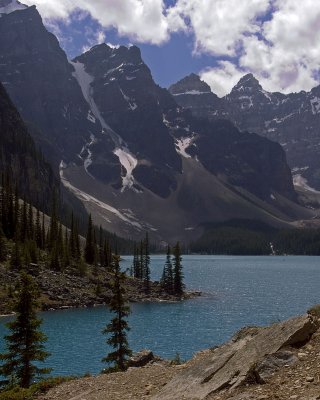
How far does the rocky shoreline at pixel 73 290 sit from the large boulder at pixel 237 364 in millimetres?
68501

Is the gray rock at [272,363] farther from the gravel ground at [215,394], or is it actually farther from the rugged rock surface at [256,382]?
the gravel ground at [215,394]

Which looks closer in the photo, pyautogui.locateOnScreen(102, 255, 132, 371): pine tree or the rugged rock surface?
the rugged rock surface

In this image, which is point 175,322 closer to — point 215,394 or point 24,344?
point 24,344

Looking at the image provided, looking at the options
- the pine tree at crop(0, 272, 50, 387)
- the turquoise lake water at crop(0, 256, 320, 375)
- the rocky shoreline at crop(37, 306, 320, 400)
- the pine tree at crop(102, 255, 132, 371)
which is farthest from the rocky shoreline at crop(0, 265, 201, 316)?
the rocky shoreline at crop(37, 306, 320, 400)

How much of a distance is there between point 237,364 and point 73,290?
87842mm

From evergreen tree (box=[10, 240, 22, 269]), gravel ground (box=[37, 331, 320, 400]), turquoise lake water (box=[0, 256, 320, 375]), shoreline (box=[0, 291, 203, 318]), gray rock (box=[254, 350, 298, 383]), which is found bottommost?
turquoise lake water (box=[0, 256, 320, 375])

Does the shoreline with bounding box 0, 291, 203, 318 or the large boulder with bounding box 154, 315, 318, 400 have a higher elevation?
the large boulder with bounding box 154, 315, 318, 400

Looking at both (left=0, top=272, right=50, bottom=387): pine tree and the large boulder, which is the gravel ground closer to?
the large boulder

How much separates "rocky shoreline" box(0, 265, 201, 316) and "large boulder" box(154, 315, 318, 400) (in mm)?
68501

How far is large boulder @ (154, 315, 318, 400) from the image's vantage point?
1533 centimetres

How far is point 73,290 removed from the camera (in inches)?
3957

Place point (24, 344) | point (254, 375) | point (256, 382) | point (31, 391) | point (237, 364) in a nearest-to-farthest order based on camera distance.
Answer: point (256, 382) < point (254, 375) < point (237, 364) < point (31, 391) < point (24, 344)

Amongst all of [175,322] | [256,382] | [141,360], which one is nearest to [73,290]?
[175,322]

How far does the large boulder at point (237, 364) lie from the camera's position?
50.3ft
